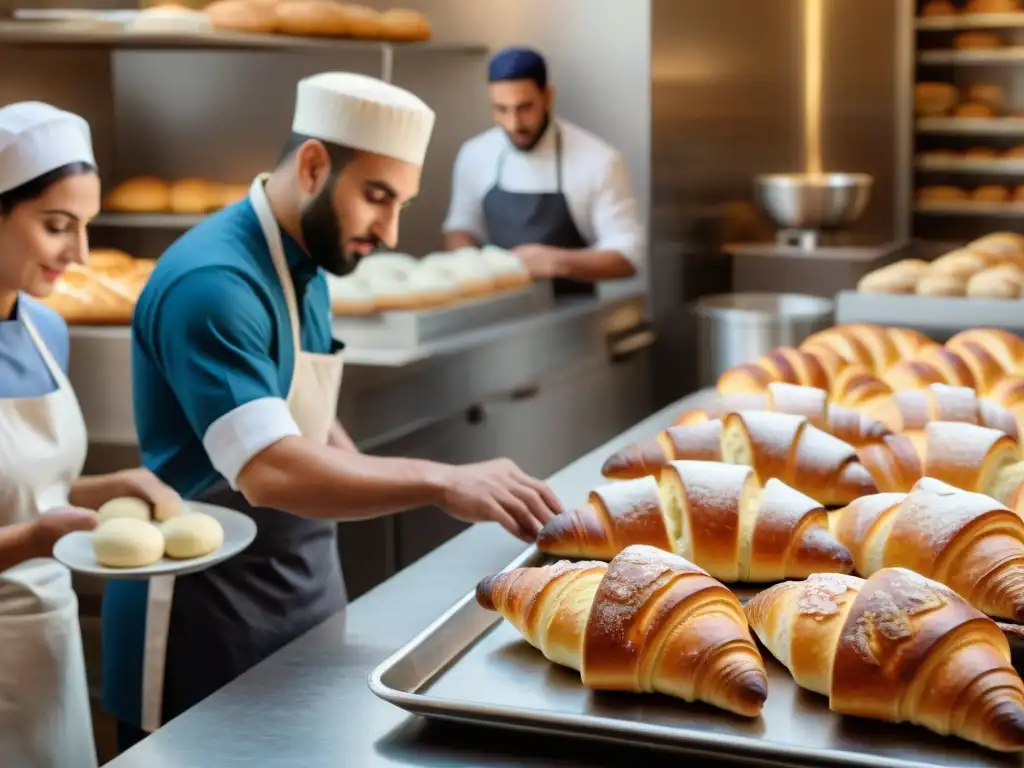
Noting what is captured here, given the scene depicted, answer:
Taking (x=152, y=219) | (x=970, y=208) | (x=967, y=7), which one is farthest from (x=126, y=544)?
(x=967, y=7)

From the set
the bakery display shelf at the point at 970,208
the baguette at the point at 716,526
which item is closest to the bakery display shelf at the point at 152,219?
the baguette at the point at 716,526

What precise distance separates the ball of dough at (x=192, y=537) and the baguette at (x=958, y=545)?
814mm

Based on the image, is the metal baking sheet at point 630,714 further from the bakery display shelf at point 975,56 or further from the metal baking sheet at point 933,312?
the bakery display shelf at point 975,56

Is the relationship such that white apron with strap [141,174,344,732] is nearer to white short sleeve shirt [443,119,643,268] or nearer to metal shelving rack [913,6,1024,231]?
white short sleeve shirt [443,119,643,268]

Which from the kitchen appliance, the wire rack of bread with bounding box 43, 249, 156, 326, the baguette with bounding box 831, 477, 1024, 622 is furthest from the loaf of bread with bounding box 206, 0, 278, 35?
the baguette with bounding box 831, 477, 1024, 622

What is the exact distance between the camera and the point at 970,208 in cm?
632

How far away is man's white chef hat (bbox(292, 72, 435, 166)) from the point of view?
1.96 metres

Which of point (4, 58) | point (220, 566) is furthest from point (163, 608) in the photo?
point (4, 58)

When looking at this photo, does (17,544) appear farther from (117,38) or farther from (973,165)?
(973,165)

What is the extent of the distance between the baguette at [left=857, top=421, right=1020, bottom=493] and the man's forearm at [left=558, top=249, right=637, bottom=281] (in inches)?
105

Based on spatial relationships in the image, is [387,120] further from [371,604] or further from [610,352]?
[610,352]

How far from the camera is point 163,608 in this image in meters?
2.04

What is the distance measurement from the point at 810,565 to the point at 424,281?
234cm

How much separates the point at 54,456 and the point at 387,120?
2.26 ft
